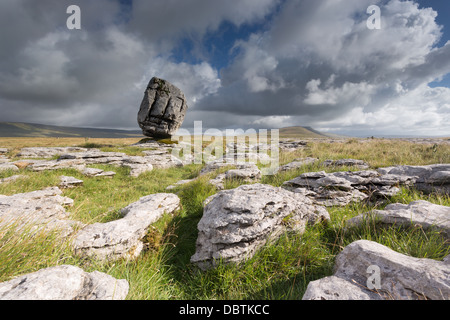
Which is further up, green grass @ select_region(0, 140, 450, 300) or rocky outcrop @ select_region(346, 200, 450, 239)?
rocky outcrop @ select_region(346, 200, 450, 239)

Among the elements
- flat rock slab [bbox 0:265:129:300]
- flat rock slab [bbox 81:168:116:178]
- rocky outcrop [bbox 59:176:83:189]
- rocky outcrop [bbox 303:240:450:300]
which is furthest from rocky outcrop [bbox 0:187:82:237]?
flat rock slab [bbox 81:168:116:178]

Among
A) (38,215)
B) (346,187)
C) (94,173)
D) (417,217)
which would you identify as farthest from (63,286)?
(94,173)

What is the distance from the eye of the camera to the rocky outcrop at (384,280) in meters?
1.99

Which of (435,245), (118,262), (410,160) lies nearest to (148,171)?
(118,262)

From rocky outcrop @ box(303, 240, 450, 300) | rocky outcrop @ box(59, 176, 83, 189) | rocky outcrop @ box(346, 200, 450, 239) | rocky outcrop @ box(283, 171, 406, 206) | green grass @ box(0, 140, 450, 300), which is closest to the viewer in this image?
rocky outcrop @ box(303, 240, 450, 300)

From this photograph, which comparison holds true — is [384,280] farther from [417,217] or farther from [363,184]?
[363,184]

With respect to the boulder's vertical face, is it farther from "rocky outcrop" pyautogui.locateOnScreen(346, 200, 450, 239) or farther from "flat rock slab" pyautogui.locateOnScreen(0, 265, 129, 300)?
"rocky outcrop" pyautogui.locateOnScreen(346, 200, 450, 239)

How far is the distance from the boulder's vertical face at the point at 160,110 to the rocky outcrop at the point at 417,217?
31046 mm

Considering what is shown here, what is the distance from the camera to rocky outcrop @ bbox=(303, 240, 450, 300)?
6.51 ft

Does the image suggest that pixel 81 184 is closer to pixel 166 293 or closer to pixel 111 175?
pixel 111 175

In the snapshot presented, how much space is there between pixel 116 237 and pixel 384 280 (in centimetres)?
447

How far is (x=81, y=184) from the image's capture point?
9.46 meters

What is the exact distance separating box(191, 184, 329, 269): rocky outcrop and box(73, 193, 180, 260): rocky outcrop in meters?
1.40
